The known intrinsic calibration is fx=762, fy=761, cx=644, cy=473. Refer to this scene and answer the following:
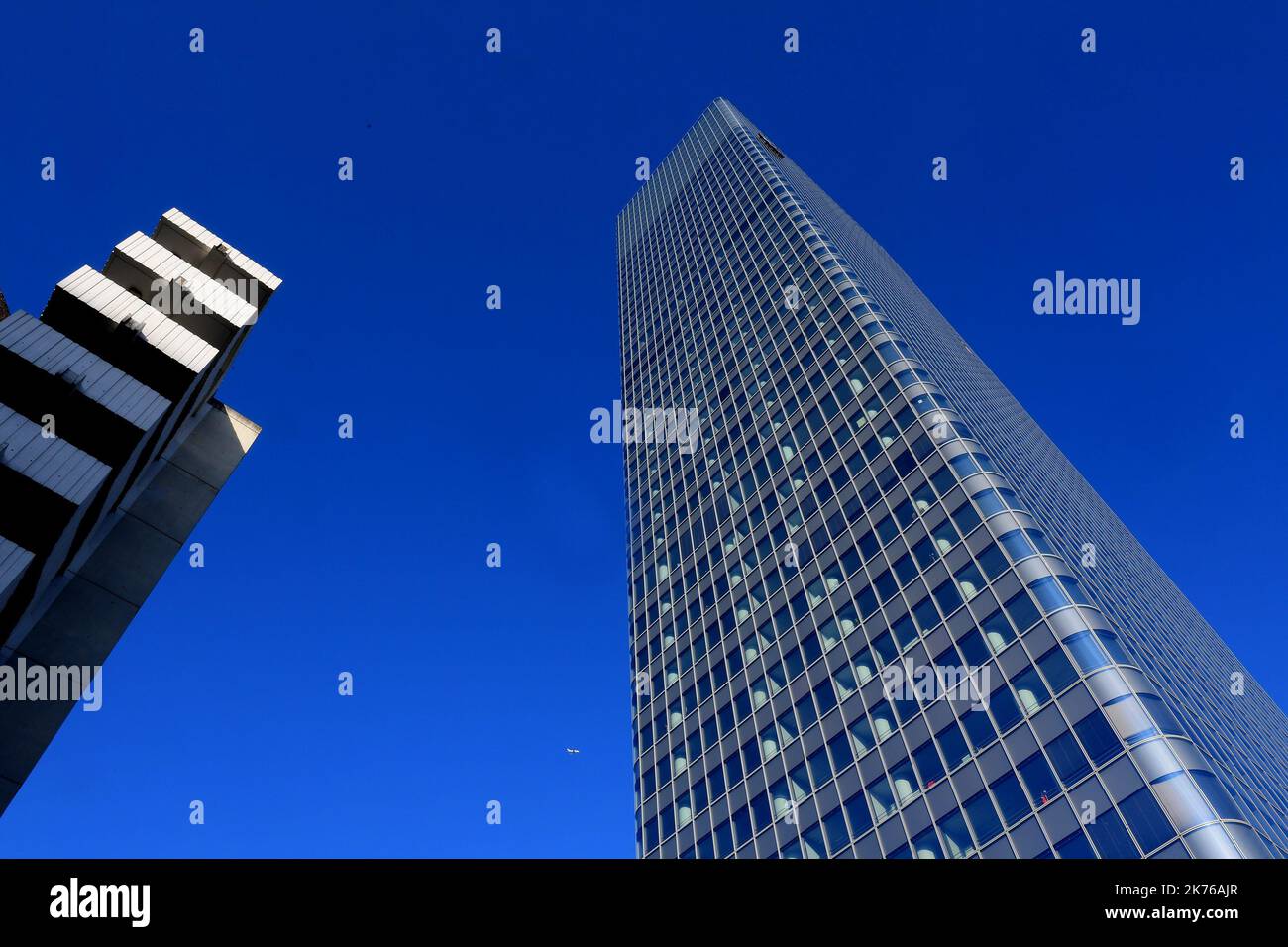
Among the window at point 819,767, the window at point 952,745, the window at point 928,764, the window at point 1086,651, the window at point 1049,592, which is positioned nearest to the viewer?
the window at point 1086,651

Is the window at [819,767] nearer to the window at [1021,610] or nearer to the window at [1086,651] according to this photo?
the window at [1021,610]

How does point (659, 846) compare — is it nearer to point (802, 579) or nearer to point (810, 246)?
point (802, 579)

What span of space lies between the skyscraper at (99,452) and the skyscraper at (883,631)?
31.0 metres

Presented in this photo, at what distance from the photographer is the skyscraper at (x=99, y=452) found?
634 inches

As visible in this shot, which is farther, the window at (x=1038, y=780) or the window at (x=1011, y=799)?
A: the window at (x=1011, y=799)

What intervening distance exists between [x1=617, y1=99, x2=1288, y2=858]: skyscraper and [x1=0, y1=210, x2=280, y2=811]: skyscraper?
1219 inches

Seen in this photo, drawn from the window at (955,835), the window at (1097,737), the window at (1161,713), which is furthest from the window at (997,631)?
the window at (955,835)

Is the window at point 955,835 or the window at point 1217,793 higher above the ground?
the window at point 1217,793

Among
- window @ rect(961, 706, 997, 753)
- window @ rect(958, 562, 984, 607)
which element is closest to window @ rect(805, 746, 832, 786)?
window @ rect(961, 706, 997, 753)

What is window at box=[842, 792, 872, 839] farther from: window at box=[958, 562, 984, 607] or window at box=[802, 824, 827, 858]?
window at box=[958, 562, 984, 607]

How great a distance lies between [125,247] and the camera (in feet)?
78.7

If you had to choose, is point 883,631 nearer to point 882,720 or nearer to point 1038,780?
point 882,720
